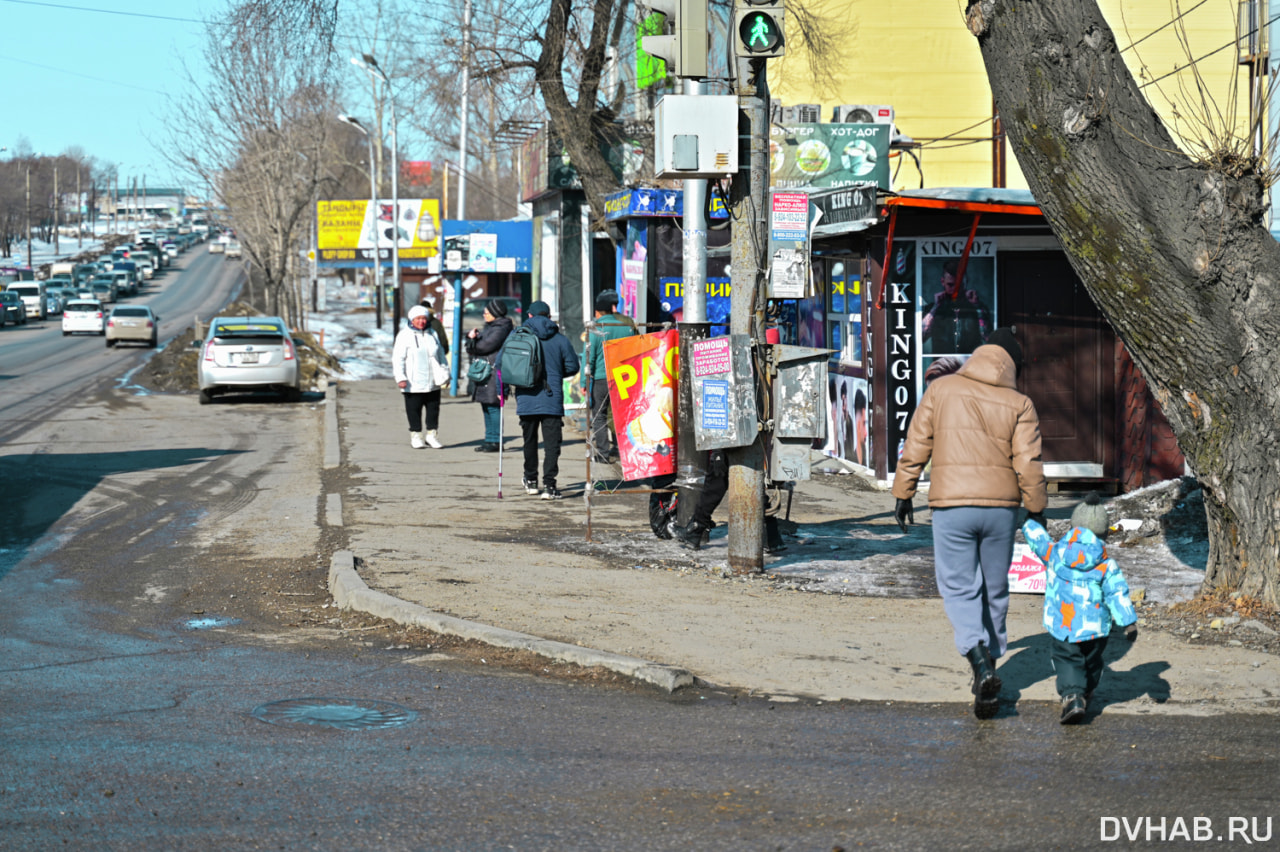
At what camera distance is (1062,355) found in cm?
1409

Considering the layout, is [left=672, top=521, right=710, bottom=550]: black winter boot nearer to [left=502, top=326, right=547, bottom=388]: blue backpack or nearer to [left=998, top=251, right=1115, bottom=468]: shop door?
[left=502, top=326, right=547, bottom=388]: blue backpack

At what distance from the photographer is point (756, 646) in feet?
23.6

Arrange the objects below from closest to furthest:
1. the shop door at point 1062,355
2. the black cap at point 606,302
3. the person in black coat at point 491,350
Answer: the black cap at point 606,302 → the shop door at point 1062,355 → the person in black coat at point 491,350

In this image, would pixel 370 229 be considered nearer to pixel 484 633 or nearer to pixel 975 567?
pixel 484 633

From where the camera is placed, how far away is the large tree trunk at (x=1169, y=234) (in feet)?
24.7

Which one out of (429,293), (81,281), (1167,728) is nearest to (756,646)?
(1167,728)

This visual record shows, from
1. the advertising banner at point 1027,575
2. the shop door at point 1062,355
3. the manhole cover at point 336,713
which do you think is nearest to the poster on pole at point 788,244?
the advertising banner at point 1027,575

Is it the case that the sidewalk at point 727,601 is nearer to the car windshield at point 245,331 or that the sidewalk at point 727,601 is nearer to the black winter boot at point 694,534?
the black winter boot at point 694,534

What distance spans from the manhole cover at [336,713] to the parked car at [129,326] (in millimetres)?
44377

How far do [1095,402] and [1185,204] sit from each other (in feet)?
22.5

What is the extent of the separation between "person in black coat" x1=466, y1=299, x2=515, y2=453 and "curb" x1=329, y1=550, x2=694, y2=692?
645 cm

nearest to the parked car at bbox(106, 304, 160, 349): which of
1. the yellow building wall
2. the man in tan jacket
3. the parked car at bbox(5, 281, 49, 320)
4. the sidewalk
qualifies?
the parked car at bbox(5, 281, 49, 320)

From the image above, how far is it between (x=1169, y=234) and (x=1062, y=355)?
6688mm

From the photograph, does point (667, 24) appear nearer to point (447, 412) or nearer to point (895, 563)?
point (895, 563)
